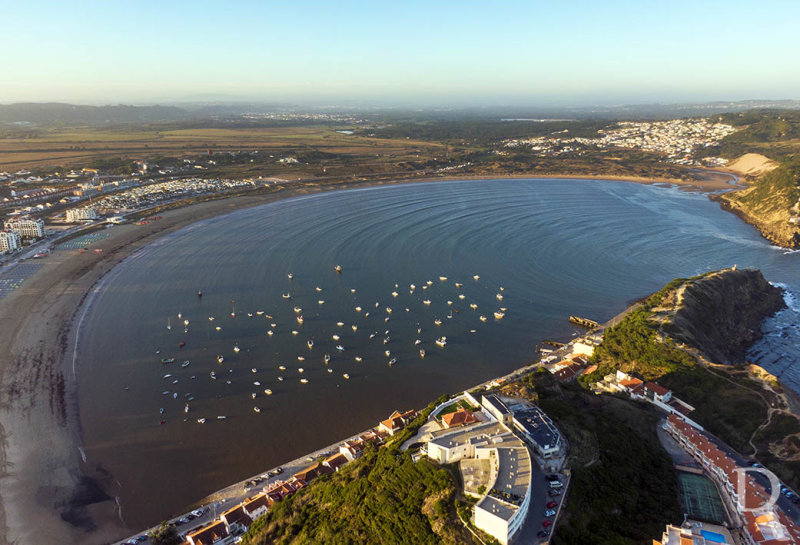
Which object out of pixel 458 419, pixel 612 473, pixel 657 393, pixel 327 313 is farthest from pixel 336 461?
pixel 657 393

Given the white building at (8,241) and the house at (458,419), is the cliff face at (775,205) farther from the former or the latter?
the white building at (8,241)

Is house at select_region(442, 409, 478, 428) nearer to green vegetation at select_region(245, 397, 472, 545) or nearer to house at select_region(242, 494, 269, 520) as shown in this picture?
green vegetation at select_region(245, 397, 472, 545)

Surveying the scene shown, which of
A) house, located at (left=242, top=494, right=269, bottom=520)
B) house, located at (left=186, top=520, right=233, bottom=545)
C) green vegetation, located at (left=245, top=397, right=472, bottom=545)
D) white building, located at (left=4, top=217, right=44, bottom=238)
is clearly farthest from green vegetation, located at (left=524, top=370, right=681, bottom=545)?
white building, located at (left=4, top=217, right=44, bottom=238)

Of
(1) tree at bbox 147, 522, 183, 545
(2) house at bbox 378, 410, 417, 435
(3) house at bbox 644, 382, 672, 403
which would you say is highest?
(3) house at bbox 644, 382, 672, 403

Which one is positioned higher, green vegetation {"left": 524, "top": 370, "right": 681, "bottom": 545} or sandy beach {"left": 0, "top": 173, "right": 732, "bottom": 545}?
green vegetation {"left": 524, "top": 370, "right": 681, "bottom": 545}

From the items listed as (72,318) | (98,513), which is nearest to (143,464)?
(98,513)

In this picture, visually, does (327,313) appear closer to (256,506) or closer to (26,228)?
(256,506)

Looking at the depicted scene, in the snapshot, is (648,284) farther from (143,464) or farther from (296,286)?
(143,464)
